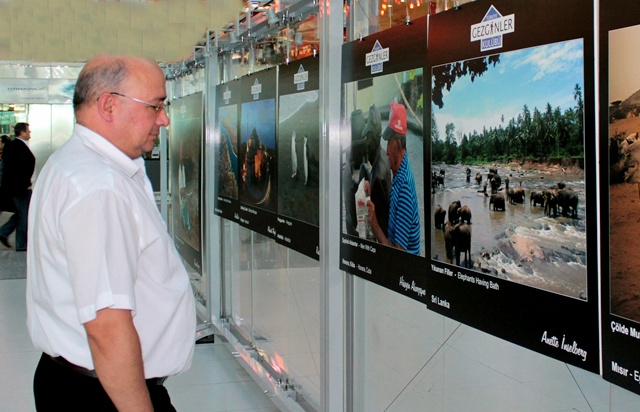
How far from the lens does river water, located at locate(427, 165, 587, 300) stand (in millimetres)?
1945

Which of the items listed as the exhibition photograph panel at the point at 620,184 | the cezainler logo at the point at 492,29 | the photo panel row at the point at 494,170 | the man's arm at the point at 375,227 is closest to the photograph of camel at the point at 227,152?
the man's arm at the point at 375,227

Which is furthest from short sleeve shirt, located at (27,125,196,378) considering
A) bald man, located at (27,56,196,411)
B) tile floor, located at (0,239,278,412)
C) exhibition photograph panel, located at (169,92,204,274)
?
exhibition photograph panel, located at (169,92,204,274)

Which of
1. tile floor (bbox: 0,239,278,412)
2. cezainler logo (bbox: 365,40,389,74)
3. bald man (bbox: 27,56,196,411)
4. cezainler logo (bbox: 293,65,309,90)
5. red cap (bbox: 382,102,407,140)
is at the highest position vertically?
cezainler logo (bbox: 293,65,309,90)

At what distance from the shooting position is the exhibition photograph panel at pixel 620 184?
67.7 inches

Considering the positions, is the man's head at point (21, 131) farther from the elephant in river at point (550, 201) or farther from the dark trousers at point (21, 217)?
the elephant in river at point (550, 201)

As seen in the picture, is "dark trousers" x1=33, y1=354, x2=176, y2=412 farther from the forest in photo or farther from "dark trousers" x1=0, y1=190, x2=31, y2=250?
"dark trousers" x1=0, y1=190, x2=31, y2=250

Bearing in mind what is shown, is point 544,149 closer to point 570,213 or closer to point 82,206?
point 570,213

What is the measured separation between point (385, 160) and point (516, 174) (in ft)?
3.15

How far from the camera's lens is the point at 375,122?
10.3ft

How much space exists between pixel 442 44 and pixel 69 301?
4.69 ft

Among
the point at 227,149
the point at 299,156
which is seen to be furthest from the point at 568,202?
the point at 227,149

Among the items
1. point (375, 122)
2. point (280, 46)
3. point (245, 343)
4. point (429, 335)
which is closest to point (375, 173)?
point (375, 122)

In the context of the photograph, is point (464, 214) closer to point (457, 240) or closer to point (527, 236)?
point (457, 240)

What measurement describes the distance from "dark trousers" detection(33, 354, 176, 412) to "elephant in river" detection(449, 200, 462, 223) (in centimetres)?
107
